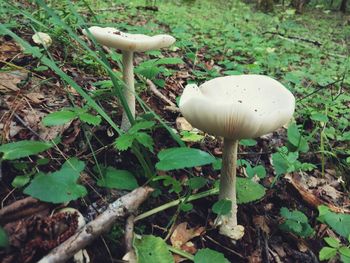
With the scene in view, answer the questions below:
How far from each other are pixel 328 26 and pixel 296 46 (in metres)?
4.53

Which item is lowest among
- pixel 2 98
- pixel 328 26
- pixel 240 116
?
pixel 328 26

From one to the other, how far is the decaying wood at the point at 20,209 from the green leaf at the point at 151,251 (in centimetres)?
39

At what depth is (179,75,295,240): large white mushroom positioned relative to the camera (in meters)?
1.32

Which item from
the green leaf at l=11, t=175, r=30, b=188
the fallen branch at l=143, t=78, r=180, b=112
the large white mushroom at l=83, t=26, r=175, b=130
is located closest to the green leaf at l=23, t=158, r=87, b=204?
the green leaf at l=11, t=175, r=30, b=188

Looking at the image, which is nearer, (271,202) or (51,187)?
(51,187)

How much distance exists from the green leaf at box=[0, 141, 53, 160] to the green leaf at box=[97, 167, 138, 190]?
28 centimetres

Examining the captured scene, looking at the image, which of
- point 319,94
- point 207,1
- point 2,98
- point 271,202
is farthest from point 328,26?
point 2,98

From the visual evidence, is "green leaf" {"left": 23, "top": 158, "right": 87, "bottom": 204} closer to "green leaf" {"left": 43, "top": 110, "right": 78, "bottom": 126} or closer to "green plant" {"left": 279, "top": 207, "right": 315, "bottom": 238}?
"green leaf" {"left": 43, "top": 110, "right": 78, "bottom": 126}

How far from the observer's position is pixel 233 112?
4.26 ft

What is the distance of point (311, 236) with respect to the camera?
6.09 feet

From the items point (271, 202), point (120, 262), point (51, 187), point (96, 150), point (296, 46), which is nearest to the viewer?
point (51, 187)

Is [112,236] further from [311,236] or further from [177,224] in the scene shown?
[311,236]

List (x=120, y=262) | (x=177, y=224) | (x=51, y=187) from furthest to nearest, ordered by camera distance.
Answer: (x=177, y=224) → (x=120, y=262) → (x=51, y=187)

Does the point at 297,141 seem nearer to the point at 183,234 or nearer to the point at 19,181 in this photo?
the point at 183,234
